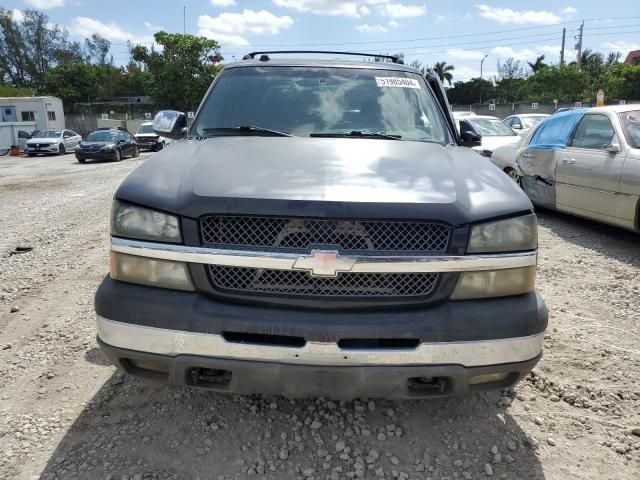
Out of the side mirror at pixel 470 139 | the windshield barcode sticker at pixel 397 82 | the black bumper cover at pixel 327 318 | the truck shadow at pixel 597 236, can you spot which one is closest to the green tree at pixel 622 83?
the truck shadow at pixel 597 236

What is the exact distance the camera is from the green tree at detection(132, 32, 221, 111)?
48.4m

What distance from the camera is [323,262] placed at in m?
2.14

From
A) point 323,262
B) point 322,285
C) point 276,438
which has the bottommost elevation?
point 276,438

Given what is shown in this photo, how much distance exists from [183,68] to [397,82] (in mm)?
48976

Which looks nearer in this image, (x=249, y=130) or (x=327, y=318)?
(x=327, y=318)

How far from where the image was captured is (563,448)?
258 cm

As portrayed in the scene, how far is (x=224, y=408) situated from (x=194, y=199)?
123cm

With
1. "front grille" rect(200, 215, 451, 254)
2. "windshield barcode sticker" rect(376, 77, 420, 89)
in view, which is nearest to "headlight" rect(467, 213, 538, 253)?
"front grille" rect(200, 215, 451, 254)

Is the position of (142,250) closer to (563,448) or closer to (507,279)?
(507,279)

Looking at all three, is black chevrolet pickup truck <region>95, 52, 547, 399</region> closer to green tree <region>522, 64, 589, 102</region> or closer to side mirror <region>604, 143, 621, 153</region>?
side mirror <region>604, 143, 621, 153</region>

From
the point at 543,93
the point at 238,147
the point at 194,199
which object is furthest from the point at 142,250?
the point at 543,93

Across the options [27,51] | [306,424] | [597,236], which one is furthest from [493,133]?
[27,51]

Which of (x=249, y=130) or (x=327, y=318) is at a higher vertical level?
(x=249, y=130)

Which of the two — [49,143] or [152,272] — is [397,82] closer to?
[152,272]
